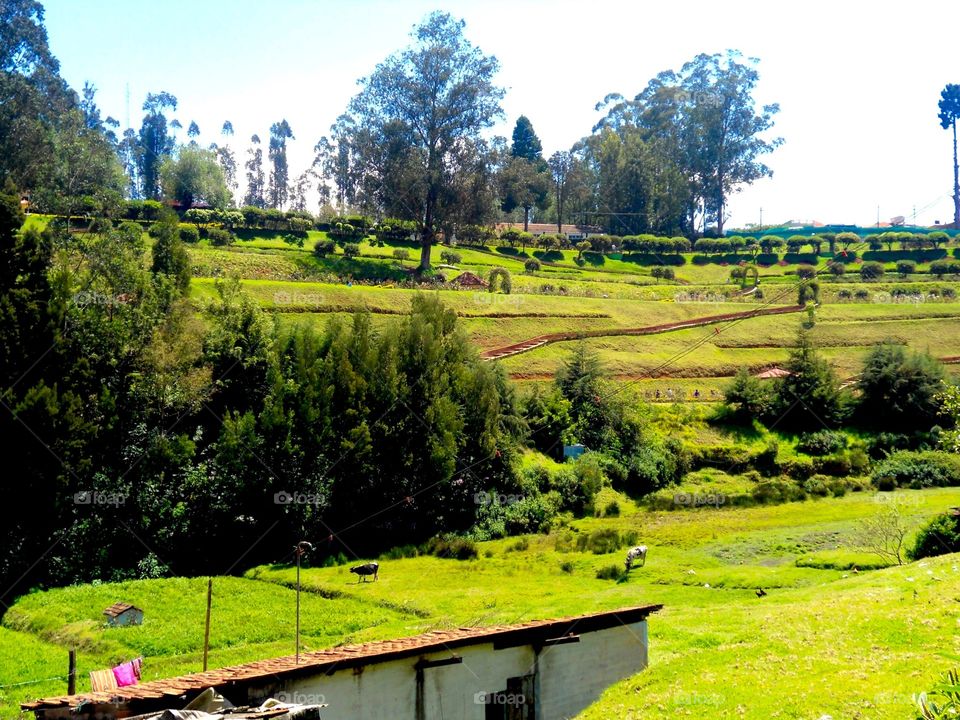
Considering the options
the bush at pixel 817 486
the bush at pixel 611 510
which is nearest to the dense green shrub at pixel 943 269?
the bush at pixel 817 486

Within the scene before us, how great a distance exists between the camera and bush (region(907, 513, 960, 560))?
30438 millimetres

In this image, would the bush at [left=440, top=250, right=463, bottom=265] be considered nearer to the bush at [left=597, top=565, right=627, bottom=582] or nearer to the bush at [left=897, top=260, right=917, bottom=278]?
the bush at [left=897, top=260, right=917, bottom=278]

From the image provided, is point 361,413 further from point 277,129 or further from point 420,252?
point 277,129

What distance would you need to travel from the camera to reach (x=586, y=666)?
17125 millimetres

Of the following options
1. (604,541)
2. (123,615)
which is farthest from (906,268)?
(123,615)

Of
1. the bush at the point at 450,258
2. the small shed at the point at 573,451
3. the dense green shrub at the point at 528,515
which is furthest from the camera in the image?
the bush at the point at 450,258

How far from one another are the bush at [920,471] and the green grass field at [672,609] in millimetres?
→ 1307

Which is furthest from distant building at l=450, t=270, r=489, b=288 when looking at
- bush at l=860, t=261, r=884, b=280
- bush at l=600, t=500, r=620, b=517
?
bush at l=860, t=261, r=884, b=280

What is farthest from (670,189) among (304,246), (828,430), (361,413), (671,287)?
(361,413)

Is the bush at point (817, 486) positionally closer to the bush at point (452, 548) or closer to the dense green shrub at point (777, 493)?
the dense green shrub at point (777, 493)

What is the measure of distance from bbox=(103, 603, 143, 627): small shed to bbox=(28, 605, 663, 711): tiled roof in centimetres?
1362

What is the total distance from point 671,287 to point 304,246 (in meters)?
28.4

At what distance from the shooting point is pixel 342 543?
122 ft

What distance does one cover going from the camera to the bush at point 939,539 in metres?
30.4
